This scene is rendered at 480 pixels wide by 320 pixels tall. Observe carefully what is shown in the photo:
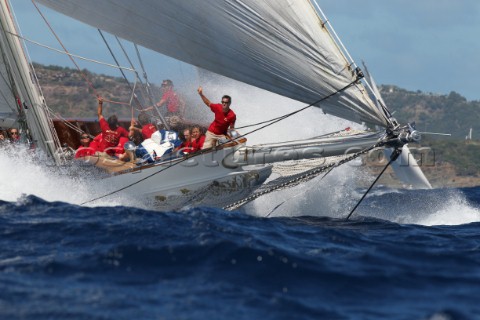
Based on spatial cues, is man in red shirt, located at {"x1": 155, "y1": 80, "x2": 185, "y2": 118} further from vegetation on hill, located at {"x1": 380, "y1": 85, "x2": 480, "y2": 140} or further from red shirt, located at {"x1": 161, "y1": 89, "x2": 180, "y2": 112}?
vegetation on hill, located at {"x1": 380, "y1": 85, "x2": 480, "y2": 140}

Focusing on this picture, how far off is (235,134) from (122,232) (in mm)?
4627

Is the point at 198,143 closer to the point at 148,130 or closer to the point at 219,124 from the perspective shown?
the point at 219,124

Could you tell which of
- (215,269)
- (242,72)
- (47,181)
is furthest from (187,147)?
(215,269)

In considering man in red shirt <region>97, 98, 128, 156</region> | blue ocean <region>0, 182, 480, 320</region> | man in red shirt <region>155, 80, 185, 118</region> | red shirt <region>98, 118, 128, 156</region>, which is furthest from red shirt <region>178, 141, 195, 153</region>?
man in red shirt <region>155, 80, 185, 118</region>

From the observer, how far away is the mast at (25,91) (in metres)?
15.6

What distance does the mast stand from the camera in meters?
15.6

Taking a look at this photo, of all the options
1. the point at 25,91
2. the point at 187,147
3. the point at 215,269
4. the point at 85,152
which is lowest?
the point at 215,269

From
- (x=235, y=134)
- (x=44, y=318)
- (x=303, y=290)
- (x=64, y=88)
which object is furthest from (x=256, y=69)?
(x=64, y=88)

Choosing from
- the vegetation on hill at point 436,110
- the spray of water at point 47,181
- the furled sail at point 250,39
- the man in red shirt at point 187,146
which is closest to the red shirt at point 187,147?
the man in red shirt at point 187,146

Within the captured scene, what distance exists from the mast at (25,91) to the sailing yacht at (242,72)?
0.03 metres

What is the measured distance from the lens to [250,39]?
1281 cm

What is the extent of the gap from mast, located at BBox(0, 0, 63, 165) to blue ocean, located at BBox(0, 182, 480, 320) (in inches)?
126

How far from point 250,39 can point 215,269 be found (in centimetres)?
453

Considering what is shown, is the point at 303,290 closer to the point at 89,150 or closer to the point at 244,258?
the point at 244,258
